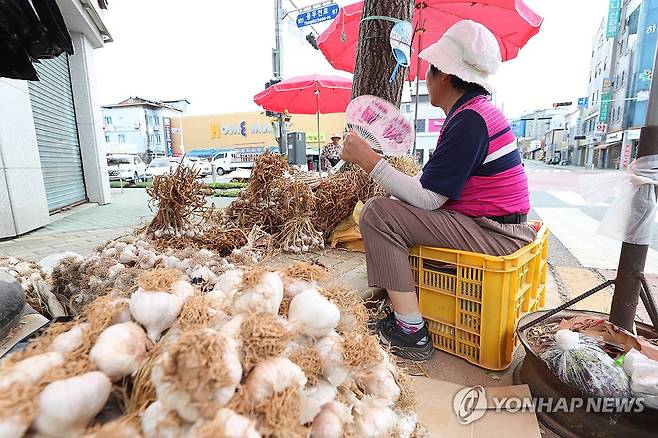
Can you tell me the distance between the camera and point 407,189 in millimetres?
1854

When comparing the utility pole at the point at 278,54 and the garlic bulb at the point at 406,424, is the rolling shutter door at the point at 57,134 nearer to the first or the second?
the utility pole at the point at 278,54

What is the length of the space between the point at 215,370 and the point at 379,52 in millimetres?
3053

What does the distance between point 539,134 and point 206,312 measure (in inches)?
3178

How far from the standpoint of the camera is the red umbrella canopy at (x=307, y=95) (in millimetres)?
8359

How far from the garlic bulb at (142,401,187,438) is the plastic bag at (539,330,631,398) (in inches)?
56.4

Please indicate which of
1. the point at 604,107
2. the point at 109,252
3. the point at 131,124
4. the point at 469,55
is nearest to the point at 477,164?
the point at 469,55

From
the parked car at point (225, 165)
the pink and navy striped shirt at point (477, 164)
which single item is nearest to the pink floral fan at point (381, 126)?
the pink and navy striped shirt at point (477, 164)

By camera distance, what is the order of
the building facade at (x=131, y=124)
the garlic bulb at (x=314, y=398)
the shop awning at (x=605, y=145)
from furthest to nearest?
the building facade at (x=131, y=124) → the shop awning at (x=605, y=145) → the garlic bulb at (x=314, y=398)

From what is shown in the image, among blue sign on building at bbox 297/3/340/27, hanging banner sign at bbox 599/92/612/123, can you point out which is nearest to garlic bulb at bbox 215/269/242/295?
blue sign on building at bbox 297/3/340/27

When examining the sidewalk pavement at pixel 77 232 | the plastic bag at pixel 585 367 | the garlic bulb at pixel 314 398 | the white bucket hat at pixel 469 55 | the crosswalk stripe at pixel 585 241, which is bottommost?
the crosswalk stripe at pixel 585 241

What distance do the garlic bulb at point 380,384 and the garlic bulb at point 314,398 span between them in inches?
6.0

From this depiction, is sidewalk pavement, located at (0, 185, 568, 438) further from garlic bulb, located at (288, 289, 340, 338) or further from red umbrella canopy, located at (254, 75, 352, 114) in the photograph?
red umbrella canopy, located at (254, 75, 352, 114)

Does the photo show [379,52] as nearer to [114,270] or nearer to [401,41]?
[401,41]

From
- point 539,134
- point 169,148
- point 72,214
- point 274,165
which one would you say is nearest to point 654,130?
point 274,165
